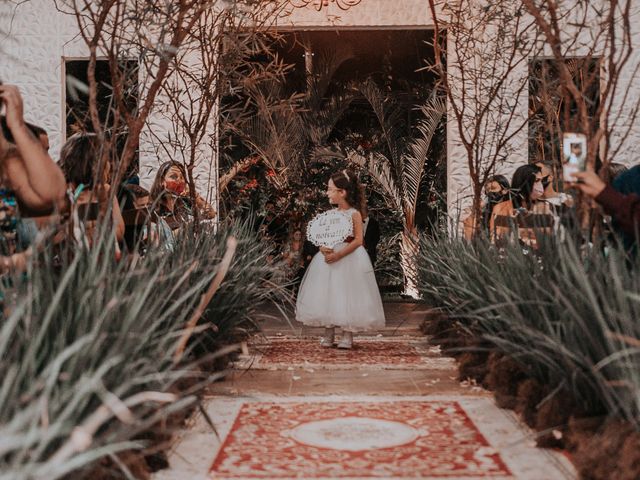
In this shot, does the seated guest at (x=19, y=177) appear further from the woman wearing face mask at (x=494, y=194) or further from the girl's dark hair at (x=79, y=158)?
the woman wearing face mask at (x=494, y=194)

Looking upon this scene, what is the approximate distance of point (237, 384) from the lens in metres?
4.48

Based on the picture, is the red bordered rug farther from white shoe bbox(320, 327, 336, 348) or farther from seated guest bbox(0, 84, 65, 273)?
white shoe bbox(320, 327, 336, 348)

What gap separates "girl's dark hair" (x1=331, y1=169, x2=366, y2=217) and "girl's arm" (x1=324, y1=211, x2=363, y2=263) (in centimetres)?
18

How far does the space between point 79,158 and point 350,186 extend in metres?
2.66

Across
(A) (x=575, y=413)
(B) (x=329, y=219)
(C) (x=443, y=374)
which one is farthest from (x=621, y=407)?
(B) (x=329, y=219)

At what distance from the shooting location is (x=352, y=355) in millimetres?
5562

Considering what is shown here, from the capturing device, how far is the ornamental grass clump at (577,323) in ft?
8.49

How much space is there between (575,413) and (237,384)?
1987mm

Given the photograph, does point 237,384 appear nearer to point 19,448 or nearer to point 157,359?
point 157,359

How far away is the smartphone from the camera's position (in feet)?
10.2

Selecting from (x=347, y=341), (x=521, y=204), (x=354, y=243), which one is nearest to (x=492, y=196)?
(x=521, y=204)

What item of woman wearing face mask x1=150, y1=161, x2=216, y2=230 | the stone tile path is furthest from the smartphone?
woman wearing face mask x1=150, y1=161, x2=216, y2=230

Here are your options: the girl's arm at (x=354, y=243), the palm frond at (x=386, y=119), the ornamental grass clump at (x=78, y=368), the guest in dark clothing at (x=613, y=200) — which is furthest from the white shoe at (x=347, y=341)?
the palm frond at (x=386, y=119)

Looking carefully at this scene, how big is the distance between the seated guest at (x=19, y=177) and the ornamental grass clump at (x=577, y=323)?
1.59 metres
